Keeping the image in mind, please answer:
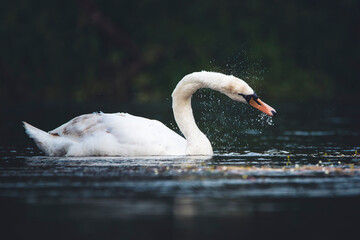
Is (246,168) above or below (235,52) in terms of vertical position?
below

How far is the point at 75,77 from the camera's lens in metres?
35.0

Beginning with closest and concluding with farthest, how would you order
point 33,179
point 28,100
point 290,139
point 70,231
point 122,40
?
point 70,231 → point 33,179 → point 290,139 → point 28,100 → point 122,40

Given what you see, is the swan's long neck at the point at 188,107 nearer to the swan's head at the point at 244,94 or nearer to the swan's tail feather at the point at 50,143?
the swan's head at the point at 244,94

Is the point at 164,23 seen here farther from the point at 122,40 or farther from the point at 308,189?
the point at 308,189

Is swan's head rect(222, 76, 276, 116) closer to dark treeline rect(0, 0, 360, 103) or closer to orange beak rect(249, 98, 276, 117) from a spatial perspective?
orange beak rect(249, 98, 276, 117)

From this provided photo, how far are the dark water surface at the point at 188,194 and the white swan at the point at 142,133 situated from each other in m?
0.40

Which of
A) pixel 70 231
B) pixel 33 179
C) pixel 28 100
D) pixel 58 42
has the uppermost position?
pixel 58 42

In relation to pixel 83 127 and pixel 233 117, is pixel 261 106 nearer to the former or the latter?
pixel 83 127

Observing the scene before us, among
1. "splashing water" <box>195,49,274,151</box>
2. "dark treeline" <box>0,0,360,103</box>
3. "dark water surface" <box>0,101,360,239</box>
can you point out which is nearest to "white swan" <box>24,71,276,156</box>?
"dark water surface" <box>0,101,360,239</box>

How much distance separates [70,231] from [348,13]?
104 ft

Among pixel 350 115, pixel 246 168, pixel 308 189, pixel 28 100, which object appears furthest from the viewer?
pixel 28 100

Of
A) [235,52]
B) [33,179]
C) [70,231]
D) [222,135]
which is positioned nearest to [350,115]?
[222,135]

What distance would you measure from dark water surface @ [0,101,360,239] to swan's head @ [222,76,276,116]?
0.79 metres

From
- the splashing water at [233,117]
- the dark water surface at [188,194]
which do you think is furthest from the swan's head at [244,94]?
the dark water surface at [188,194]
